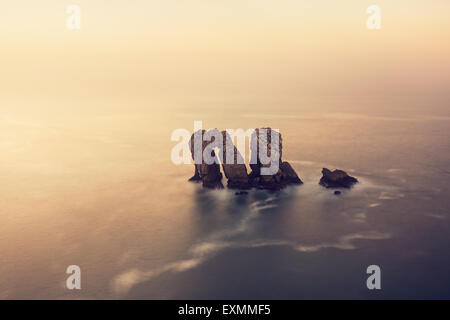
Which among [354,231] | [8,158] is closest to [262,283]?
[354,231]

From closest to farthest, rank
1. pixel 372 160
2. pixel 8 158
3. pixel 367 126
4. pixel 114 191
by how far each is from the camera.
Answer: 1. pixel 114 191
2. pixel 372 160
3. pixel 8 158
4. pixel 367 126

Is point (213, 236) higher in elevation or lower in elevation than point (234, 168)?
lower

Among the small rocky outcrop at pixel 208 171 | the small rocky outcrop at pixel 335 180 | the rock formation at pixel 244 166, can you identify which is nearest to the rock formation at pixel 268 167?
the rock formation at pixel 244 166

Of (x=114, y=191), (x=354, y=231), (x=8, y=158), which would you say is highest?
(x=8, y=158)

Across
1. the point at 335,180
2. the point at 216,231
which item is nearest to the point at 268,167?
the point at 335,180

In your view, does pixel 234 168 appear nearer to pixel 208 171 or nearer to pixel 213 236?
pixel 208 171

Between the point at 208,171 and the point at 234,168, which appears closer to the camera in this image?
the point at 234,168
